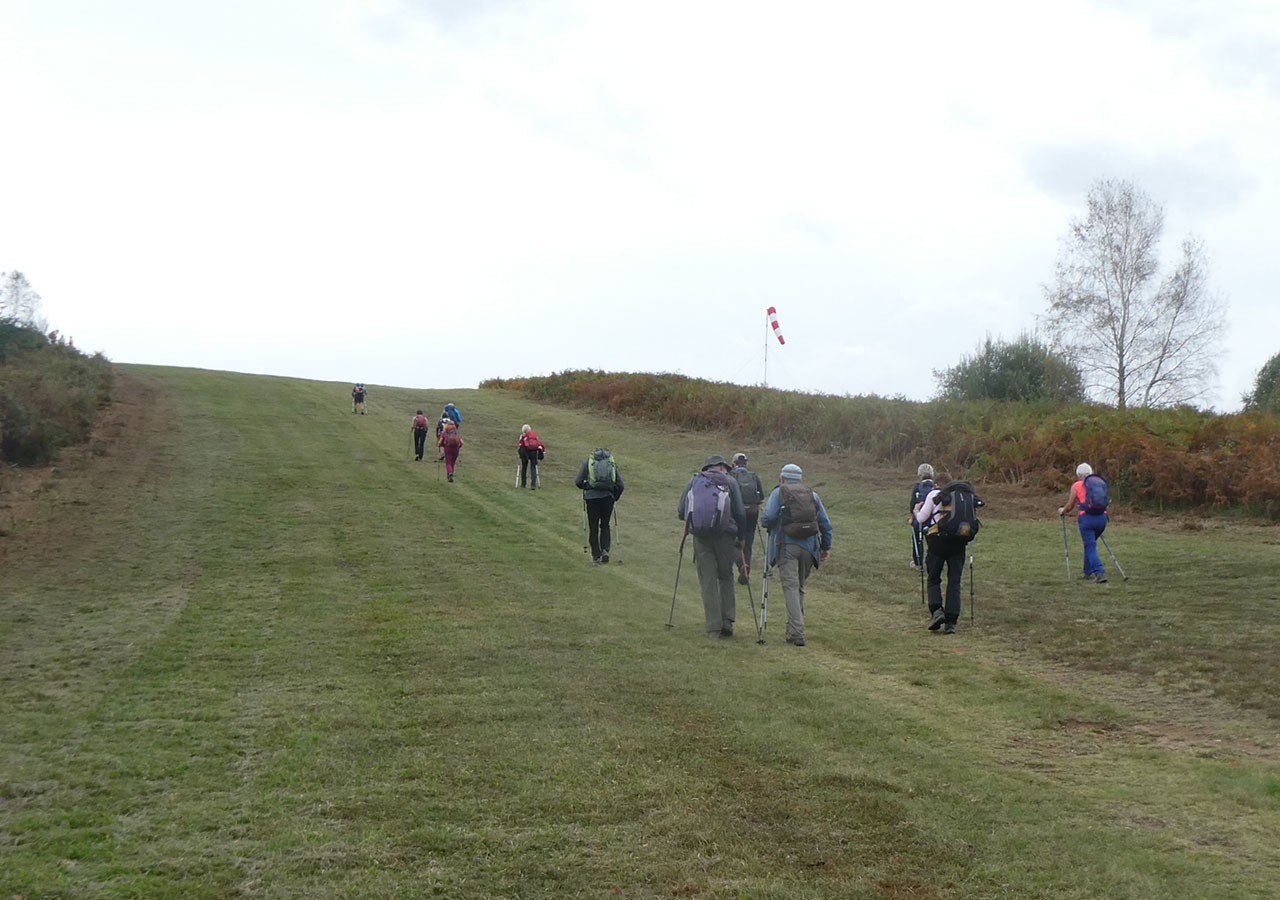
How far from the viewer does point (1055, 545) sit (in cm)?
2100

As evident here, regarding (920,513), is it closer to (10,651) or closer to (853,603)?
(853,603)

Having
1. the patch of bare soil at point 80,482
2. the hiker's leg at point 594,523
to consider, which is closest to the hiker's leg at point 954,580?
the hiker's leg at point 594,523

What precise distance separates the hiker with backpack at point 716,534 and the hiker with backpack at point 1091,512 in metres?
6.53

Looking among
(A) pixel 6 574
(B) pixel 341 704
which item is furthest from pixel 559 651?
(A) pixel 6 574

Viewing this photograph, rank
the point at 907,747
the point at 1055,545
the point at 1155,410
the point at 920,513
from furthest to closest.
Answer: the point at 1155,410 < the point at 1055,545 < the point at 920,513 < the point at 907,747

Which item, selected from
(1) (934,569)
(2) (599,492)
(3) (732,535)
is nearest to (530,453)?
(2) (599,492)

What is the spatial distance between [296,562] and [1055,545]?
13440 mm

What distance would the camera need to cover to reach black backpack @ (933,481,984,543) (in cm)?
1382

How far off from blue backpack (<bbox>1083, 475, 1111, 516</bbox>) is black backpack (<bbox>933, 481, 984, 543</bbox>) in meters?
3.85

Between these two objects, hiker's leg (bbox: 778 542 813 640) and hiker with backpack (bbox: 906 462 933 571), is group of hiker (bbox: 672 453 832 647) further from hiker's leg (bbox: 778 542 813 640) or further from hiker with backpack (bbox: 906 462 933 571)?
hiker with backpack (bbox: 906 462 933 571)

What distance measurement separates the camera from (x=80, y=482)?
2389cm

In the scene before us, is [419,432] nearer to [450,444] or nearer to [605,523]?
[450,444]

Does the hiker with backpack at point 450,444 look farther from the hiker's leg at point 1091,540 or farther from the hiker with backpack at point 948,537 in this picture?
the hiker with backpack at point 948,537

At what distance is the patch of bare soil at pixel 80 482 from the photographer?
18.5 m
